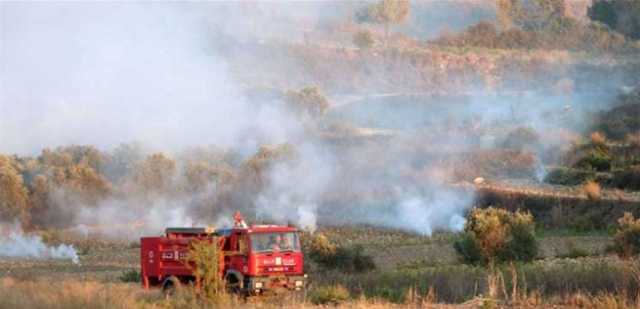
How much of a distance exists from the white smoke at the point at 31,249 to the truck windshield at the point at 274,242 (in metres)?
20.2

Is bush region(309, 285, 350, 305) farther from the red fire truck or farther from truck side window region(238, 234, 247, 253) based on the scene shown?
truck side window region(238, 234, 247, 253)

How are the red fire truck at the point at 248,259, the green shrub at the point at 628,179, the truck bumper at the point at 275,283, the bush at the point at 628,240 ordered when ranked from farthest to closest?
the green shrub at the point at 628,179, the bush at the point at 628,240, the red fire truck at the point at 248,259, the truck bumper at the point at 275,283

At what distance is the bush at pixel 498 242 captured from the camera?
33906 mm

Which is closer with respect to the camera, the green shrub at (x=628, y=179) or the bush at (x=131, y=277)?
the bush at (x=131, y=277)

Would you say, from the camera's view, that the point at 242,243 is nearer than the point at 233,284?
No

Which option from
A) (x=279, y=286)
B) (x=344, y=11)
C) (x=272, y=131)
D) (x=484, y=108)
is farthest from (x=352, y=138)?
(x=344, y=11)

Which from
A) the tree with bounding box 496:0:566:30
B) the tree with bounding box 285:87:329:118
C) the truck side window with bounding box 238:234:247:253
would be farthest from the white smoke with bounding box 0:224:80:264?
the tree with bounding box 496:0:566:30

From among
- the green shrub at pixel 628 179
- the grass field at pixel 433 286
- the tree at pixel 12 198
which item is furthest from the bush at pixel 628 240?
the tree at pixel 12 198

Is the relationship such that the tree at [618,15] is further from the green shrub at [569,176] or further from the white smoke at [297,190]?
the white smoke at [297,190]

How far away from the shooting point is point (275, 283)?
29.3 m

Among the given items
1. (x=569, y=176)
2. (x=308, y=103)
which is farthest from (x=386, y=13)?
(x=569, y=176)

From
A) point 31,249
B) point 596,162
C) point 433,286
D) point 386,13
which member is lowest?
point 433,286

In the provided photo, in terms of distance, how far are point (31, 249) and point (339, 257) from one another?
21340 millimetres

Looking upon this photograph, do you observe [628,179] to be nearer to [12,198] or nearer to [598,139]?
[598,139]
